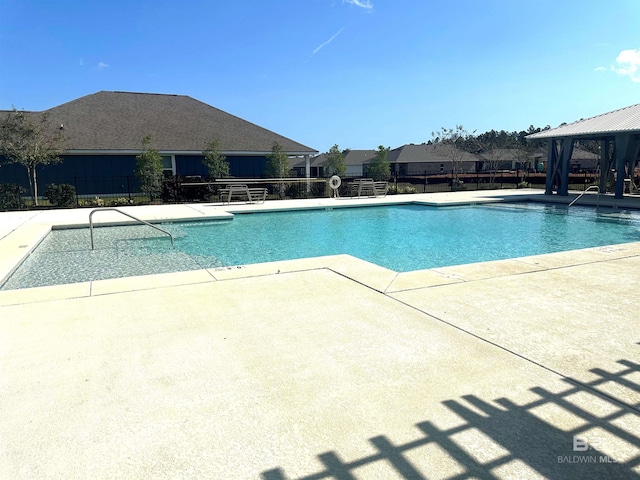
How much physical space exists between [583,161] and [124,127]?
59835 millimetres

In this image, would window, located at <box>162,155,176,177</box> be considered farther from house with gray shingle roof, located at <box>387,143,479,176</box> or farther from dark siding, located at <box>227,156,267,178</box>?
house with gray shingle roof, located at <box>387,143,479,176</box>

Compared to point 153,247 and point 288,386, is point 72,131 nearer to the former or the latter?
point 153,247

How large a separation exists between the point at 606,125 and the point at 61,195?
2289cm

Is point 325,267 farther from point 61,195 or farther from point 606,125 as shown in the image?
point 606,125

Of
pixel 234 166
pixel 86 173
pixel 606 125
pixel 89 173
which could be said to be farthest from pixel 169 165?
pixel 606 125

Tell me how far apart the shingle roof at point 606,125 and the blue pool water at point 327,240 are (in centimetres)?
371

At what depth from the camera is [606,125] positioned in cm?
1797

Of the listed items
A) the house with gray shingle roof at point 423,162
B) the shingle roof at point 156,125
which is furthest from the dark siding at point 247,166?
the house with gray shingle roof at point 423,162

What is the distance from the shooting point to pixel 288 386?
2842 mm

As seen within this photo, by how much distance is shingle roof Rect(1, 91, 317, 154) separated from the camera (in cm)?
2305

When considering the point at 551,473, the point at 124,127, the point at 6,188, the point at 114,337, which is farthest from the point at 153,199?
the point at 551,473

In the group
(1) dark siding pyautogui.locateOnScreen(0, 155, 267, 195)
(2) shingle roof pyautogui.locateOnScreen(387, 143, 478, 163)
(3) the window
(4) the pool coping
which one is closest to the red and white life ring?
(1) dark siding pyautogui.locateOnScreen(0, 155, 267, 195)

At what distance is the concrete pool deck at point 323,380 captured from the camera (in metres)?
2.10

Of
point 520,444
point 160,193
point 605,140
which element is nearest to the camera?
point 520,444
